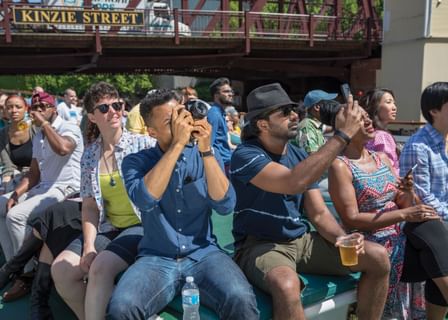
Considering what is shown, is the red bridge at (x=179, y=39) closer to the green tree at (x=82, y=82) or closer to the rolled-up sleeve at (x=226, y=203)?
the rolled-up sleeve at (x=226, y=203)

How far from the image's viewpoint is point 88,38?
1449 cm

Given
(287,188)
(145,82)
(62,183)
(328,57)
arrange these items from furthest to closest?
(145,82), (328,57), (62,183), (287,188)

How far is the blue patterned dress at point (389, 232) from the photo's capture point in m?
2.66

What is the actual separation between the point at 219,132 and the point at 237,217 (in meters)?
2.53

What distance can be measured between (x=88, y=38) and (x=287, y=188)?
13719mm

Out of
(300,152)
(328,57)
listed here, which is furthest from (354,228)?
(328,57)

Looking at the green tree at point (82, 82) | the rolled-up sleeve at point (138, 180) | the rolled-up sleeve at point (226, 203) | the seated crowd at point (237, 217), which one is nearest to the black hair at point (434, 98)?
the seated crowd at point (237, 217)

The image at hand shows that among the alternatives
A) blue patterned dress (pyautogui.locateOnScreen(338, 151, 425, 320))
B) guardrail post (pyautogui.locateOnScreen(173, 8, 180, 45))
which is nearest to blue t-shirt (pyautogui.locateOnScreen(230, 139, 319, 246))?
blue patterned dress (pyautogui.locateOnScreen(338, 151, 425, 320))

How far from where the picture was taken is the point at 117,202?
2793 mm

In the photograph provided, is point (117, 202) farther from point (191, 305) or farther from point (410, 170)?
point (410, 170)

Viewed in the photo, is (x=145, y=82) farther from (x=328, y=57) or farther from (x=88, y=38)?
(x=88, y=38)

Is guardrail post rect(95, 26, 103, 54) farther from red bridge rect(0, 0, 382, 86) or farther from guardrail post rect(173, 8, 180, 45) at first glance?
guardrail post rect(173, 8, 180, 45)

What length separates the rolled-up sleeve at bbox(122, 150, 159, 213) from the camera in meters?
2.19

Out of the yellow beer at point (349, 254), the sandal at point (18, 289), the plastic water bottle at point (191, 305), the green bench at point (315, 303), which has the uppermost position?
the yellow beer at point (349, 254)
